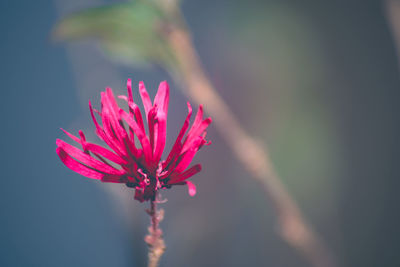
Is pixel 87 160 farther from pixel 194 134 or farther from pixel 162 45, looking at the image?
pixel 162 45

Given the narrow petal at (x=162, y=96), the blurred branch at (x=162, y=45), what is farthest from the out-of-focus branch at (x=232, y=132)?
the narrow petal at (x=162, y=96)

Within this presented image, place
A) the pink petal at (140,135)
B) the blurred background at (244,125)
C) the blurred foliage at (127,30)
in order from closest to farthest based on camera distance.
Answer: the pink petal at (140,135) < the blurred foliage at (127,30) < the blurred background at (244,125)

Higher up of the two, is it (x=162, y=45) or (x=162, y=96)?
(x=162, y=45)

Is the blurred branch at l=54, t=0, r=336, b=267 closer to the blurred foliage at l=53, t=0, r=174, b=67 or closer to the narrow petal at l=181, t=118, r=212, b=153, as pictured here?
Result: the blurred foliage at l=53, t=0, r=174, b=67

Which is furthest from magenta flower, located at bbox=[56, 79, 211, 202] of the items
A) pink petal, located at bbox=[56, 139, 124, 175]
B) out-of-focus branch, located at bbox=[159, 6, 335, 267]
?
out-of-focus branch, located at bbox=[159, 6, 335, 267]

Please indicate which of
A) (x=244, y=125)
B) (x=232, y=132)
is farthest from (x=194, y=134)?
(x=244, y=125)

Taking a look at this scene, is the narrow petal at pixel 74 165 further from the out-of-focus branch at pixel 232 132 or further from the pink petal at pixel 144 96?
the out-of-focus branch at pixel 232 132
